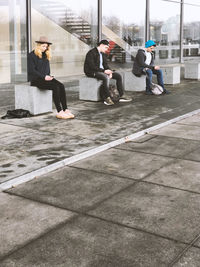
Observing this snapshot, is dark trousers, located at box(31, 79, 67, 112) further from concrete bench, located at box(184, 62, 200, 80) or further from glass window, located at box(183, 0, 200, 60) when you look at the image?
glass window, located at box(183, 0, 200, 60)

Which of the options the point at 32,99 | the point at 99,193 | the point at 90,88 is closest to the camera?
the point at 99,193

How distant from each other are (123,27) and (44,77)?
870 cm

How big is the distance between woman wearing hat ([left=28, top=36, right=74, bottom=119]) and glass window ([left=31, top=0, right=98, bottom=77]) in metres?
4.52

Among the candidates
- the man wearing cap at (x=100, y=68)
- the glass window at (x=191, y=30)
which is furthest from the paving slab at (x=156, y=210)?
the glass window at (x=191, y=30)

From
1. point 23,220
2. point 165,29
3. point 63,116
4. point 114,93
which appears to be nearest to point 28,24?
point 114,93

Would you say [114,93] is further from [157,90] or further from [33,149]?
[33,149]

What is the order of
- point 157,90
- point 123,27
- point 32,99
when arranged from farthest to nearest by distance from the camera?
point 123,27, point 157,90, point 32,99

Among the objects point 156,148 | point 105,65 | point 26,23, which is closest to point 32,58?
point 105,65

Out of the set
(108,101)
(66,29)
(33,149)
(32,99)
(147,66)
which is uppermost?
(66,29)

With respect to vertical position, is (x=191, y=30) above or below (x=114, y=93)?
above

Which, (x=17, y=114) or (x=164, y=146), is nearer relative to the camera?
(x=164, y=146)

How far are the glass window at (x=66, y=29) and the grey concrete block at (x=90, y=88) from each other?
309cm

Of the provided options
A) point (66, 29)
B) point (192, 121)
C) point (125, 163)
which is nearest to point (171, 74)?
point (66, 29)

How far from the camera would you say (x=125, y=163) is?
5516mm
